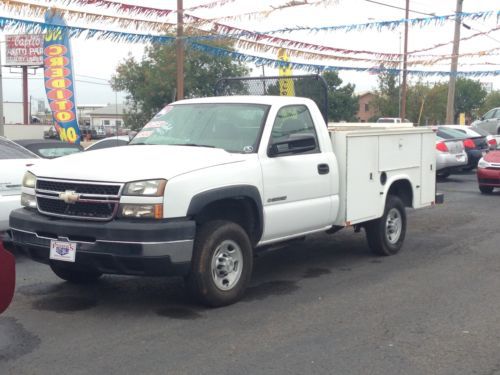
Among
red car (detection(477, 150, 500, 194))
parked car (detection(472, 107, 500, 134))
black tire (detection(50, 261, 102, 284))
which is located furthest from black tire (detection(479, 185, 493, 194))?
parked car (detection(472, 107, 500, 134))

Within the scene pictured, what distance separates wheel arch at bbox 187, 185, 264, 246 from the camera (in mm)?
5977

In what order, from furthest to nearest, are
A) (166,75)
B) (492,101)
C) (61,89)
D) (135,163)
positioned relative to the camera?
(492,101) → (166,75) → (61,89) → (135,163)

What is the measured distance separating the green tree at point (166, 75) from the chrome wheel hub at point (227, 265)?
35.5 metres

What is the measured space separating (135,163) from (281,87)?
3.46 m

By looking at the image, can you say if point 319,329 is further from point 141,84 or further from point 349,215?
point 141,84

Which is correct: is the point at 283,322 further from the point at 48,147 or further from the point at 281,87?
the point at 48,147

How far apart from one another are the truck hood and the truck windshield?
0.28 metres

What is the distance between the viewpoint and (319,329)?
5.72m

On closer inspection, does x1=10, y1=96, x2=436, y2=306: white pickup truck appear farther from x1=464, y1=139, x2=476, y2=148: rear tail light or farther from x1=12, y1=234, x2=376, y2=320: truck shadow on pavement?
x1=464, y1=139, x2=476, y2=148: rear tail light

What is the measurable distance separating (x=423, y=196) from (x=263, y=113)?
10.9 ft

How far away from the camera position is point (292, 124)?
7.41 metres

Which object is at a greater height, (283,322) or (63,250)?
(63,250)

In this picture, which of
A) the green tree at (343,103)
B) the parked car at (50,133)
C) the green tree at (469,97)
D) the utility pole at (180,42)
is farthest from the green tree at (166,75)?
the green tree at (469,97)

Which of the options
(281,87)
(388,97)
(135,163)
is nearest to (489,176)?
(281,87)
